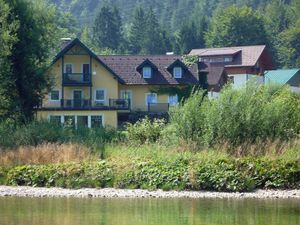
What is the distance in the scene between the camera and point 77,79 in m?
67.6

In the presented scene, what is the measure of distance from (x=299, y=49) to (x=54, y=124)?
107918mm

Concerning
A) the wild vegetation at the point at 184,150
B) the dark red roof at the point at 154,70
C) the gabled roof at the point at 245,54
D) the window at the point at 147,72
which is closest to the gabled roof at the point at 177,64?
the dark red roof at the point at 154,70

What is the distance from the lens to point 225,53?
103 meters

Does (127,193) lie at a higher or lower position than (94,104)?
lower

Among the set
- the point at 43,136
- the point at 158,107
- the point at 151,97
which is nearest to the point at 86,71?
the point at 151,97

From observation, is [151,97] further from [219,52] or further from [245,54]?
[219,52]

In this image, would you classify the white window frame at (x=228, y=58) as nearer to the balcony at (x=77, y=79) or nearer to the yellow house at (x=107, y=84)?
the yellow house at (x=107, y=84)

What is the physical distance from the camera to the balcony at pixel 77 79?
220 ft

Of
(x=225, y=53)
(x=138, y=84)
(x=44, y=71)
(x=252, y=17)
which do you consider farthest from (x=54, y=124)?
(x=252, y=17)

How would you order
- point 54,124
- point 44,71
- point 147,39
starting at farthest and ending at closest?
point 147,39 < point 44,71 < point 54,124

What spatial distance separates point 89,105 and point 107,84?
4017 millimetres

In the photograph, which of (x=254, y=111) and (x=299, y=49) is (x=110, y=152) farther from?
(x=299, y=49)

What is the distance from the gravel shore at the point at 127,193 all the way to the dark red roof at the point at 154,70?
3906cm

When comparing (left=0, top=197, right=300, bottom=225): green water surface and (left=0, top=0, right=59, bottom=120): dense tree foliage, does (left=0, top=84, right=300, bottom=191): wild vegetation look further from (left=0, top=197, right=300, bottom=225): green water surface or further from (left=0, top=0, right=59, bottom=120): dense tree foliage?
(left=0, top=0, right=59, bottom=120): dense tree foliage
